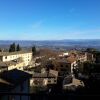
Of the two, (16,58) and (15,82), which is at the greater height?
(15,82)

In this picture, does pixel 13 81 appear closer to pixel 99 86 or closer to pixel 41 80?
pixel 99 86

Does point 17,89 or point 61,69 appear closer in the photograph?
point 17,89

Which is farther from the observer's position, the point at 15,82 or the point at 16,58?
the point at 16,58

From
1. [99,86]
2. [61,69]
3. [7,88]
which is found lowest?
[61,69]

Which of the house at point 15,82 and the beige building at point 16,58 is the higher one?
the house at point 15,82

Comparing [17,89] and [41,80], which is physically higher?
[17,89]

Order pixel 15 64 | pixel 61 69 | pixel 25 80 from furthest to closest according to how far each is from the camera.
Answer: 1. pixel 61 69
2. pixel 15 64
3. pixel 25 80

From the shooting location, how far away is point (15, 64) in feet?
Answer: 171

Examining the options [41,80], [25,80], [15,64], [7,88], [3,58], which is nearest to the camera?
[7,88]

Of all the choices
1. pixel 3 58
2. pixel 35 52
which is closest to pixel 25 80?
pixel 3 58

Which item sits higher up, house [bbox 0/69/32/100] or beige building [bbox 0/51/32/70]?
house [bbox 0/69/32/100]

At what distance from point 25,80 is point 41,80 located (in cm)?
2276

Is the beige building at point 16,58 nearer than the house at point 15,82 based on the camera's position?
No

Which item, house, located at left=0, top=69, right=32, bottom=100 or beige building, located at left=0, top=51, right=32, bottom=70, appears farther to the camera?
beige building, located at left=0, top=51, right=32, bottom=70
